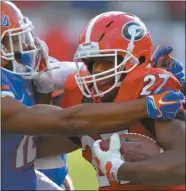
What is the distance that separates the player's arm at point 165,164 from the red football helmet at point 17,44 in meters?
0.63

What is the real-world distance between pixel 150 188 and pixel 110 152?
30 centimetres

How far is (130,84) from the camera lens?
6.40ft

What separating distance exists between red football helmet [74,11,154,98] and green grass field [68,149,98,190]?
176cm

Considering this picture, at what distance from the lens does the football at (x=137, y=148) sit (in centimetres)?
189

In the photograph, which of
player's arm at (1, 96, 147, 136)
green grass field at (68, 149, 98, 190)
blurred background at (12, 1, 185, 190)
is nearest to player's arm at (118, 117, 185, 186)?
player's arm at (1, 96, 147, 136)

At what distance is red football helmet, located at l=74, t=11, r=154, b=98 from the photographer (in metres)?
2.02

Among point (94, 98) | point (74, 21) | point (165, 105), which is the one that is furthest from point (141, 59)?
point (74, 21)

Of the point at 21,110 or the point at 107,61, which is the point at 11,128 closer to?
the point at 21,110

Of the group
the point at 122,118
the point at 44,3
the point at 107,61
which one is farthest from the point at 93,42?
the point at 44,3

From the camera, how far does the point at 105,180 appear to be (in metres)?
2.09

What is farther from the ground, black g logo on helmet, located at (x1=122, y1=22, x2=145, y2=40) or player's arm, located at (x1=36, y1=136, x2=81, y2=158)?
black g logo on helmet, located at (x1=122, y1=22, x2=145, y2=40)

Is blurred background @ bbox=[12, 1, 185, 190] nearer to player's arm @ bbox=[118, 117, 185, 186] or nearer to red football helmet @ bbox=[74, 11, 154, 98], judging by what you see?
red football helmet @ bbox=[74, 11, 154, 98]

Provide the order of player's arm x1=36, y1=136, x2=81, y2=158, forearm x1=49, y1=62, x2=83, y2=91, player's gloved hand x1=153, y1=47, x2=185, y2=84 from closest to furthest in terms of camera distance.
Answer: player's gloved hand x1=153, y1=47, x2=185, y2=84
player's arm x1=36, y1=136, x2=81, y2=158
forearm x1=49, y1=62, x2=83, y2=91

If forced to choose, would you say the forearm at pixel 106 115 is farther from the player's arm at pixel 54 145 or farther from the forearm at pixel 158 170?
the player's arm at pixel 54 145
